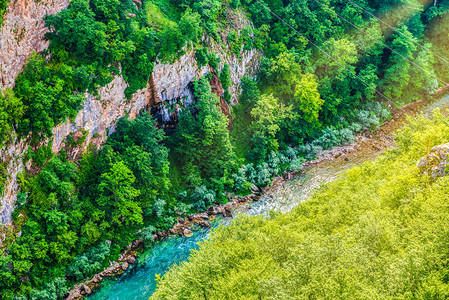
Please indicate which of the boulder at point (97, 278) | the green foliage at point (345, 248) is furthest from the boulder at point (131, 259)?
the green foliage at point (345, 248)

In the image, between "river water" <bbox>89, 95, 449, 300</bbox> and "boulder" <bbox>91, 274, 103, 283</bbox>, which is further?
"boulder" <bbox>91, 274, 103, 283</bbox>

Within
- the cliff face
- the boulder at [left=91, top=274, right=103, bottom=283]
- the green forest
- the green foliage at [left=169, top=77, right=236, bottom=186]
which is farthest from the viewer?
the green foliage at [left=169, top=77, right=236, bottom=186]

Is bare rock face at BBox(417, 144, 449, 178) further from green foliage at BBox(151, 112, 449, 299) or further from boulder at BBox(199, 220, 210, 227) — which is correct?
boulder at BBox(199, 220, 210, 227)

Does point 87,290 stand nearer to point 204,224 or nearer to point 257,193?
point 204,224

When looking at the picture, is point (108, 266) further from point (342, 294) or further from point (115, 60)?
point (342, 294)

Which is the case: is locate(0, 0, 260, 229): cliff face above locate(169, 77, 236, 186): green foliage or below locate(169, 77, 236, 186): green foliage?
above

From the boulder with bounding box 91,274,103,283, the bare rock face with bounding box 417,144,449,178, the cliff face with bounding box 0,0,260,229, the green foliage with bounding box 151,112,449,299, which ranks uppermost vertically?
the cliff face with bounding box 0,0,260,229

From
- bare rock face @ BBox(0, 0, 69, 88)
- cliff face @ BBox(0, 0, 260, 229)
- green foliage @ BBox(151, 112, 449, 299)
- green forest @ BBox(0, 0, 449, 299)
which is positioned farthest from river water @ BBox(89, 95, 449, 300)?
bare rock face @ BBox(0, 0, 69, 88)
